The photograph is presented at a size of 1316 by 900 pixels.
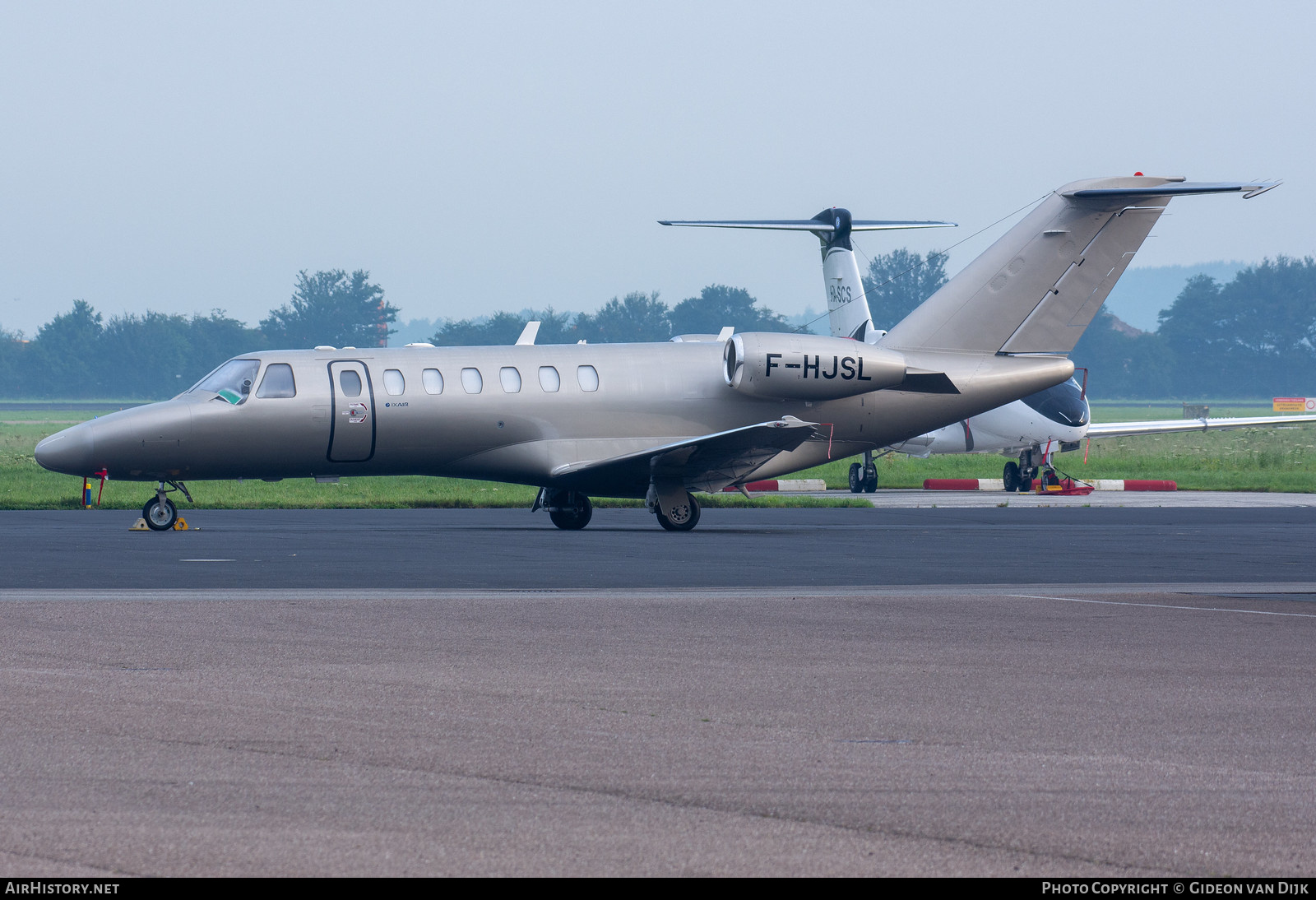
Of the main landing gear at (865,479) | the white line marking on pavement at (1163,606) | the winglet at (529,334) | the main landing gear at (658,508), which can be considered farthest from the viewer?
the main landing gear at (865,479)

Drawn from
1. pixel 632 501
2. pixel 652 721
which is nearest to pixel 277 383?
pixel 632 501

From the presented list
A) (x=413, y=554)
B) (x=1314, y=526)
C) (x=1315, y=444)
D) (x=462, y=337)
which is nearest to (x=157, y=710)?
(x=413, y=554)

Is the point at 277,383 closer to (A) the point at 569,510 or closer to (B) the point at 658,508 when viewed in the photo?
(A) the point at 569,510

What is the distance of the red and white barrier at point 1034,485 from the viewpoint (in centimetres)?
3584

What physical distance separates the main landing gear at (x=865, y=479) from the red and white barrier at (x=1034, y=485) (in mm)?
2022

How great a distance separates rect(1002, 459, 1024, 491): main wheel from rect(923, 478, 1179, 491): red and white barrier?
1.23 feet

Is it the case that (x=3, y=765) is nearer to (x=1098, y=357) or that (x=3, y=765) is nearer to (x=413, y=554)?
(x=413, y=554)

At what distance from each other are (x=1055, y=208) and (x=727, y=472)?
21.5 ft

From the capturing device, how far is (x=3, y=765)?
657cm

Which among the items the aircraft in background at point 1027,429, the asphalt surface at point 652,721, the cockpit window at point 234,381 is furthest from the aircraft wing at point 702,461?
the aircraft in background at point 1027,429

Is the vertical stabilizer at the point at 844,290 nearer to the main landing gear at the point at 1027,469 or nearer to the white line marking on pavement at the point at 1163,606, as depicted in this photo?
the main landing gear at the point at 1027,469

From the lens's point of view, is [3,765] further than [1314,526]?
No

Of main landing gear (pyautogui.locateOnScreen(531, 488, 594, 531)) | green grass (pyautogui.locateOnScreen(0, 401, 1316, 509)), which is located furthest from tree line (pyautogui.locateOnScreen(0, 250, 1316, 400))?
main landing gear (pyautogui.locateOnScreen(531, 488, 594, 531))

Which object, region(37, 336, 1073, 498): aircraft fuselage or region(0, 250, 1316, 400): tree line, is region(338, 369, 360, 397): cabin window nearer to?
region(37, 336, 1073, 498): aircraft fuselage
